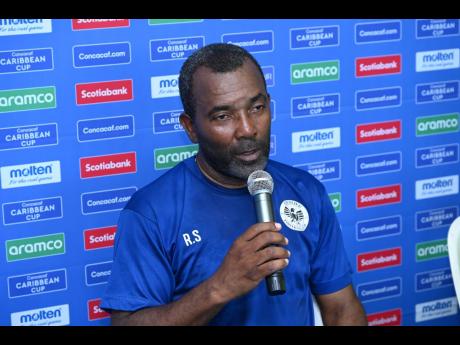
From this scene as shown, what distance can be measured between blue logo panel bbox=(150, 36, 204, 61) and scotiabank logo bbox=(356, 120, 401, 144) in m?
0.78

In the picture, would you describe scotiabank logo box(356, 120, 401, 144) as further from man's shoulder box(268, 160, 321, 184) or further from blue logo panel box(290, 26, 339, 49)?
man's shoulder box(268, 160, 321, 184)

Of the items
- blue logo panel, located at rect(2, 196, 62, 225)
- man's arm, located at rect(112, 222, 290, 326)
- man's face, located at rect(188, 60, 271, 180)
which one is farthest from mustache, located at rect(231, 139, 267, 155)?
blue logo panel, located at rect(2, 196, 62, 225)

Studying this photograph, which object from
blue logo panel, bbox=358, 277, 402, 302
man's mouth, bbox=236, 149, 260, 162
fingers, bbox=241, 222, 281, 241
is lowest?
blue logo panel, bbox=358, 277, 402, 302

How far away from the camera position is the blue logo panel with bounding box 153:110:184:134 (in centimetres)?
277

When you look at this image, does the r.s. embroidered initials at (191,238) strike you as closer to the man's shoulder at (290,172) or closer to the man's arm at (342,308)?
the man's shoulder at (290,172)

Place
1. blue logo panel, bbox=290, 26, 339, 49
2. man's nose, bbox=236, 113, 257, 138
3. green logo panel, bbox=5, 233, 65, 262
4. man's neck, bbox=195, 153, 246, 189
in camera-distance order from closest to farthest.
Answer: man's nose, bbox=236, 113, 257, 138 → man's neck, bbox=195, 153, 246, 189 → green logo panel, bbox=5, 233, 65, 262 → blue logo panel, bbox=290, 26, 339, 49

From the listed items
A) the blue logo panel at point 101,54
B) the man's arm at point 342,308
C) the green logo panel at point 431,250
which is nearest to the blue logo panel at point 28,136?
the blue logo panel at point 101,54

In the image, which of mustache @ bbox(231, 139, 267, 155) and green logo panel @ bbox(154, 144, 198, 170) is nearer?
mustache @ bbox(231, 139, 267, 155)

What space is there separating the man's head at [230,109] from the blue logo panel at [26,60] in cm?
65

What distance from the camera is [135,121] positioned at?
2736 millimetres

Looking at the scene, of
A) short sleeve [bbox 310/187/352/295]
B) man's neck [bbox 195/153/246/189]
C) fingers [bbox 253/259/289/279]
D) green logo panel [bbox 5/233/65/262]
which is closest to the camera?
fingers [bbox 253/259/289/279]

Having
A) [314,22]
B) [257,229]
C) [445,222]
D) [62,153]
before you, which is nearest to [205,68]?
[257,229]

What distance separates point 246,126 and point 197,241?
1.13 feet

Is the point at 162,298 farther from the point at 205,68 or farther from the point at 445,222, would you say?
the point at 445,222
